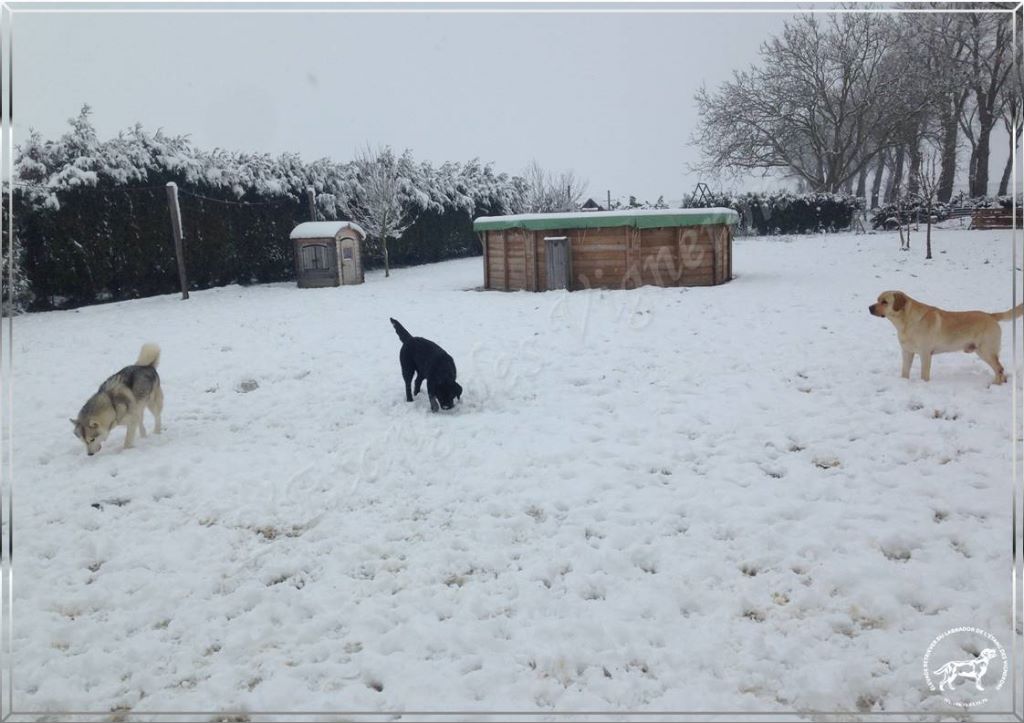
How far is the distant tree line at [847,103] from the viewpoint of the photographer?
19859mm

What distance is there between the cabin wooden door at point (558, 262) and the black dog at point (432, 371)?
7.10 meters

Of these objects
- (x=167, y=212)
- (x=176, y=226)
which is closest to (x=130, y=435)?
(x=176, y=226)

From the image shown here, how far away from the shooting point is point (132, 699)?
2629 mm

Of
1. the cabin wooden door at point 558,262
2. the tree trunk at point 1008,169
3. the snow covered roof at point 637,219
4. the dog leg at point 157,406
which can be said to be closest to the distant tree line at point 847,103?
the tree trunk at point 1008,169

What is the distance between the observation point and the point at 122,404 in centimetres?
545

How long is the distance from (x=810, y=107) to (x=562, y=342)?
2127 centimetres

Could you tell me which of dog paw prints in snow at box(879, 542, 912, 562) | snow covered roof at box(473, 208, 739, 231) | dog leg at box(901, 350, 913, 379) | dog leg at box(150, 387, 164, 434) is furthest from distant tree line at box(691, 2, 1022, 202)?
dog leg at box(150, 387, 164, 434)

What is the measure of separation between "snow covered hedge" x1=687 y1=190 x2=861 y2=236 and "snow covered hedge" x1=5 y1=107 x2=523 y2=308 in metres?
15.3

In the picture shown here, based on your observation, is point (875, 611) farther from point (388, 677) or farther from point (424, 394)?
point (424, 394)

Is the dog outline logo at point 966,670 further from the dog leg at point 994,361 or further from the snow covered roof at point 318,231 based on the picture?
the snow covered roof at point 318,231

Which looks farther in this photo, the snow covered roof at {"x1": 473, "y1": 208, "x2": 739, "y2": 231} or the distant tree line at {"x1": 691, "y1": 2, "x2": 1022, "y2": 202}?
the distant tree line at {"x1": 691, "y1": 2, "x2": 1022, "y2": 202}

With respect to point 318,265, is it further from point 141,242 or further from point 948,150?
point 948,150

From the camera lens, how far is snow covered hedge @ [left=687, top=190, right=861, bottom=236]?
2486 centimetres

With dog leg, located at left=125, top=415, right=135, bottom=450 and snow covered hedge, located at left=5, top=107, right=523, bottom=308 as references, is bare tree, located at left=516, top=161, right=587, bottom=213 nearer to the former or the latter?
snow covered hedge, located at left=5, top=107, right=523, bottom=308
